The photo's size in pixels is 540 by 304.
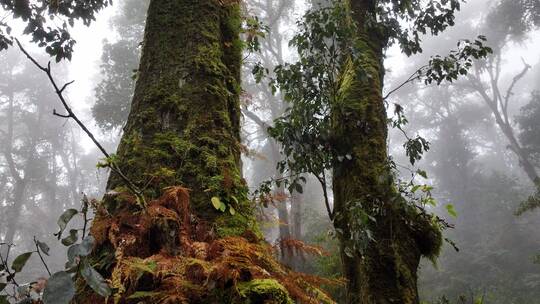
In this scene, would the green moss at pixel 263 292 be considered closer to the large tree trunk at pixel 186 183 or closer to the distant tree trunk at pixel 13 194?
the large tree trunk at pixel 186 183

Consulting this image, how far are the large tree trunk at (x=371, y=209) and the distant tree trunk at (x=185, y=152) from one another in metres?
1.64

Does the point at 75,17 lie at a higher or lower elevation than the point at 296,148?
higher

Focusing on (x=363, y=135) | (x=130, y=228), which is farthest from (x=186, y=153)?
(x=363, y=135)

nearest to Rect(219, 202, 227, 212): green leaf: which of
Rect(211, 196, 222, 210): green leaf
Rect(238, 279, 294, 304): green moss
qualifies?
Rect(211, 196, 222, 210): green leaf

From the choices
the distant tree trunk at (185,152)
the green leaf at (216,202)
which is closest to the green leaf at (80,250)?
the distant tree trunk at (185,152)

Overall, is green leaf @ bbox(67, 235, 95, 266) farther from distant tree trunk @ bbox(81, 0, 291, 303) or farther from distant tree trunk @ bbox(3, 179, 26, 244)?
distant tree trunk @ bbox(3, 179, 26, 244)

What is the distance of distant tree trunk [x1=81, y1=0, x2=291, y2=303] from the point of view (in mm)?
1189

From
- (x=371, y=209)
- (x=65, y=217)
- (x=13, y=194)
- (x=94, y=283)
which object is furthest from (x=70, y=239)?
(x=13, y=194)

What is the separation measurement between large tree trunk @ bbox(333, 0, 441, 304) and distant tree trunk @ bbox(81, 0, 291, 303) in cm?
164

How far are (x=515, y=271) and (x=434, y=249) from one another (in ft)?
60.7

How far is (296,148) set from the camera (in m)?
4.23

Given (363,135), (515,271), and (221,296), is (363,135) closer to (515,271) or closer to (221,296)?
(221,296)

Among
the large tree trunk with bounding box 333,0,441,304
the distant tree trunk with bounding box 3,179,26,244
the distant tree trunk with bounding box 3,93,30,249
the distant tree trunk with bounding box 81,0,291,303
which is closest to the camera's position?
the distant tree trunk with bounding box 81,0,291,303

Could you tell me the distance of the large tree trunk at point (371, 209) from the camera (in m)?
3.07
